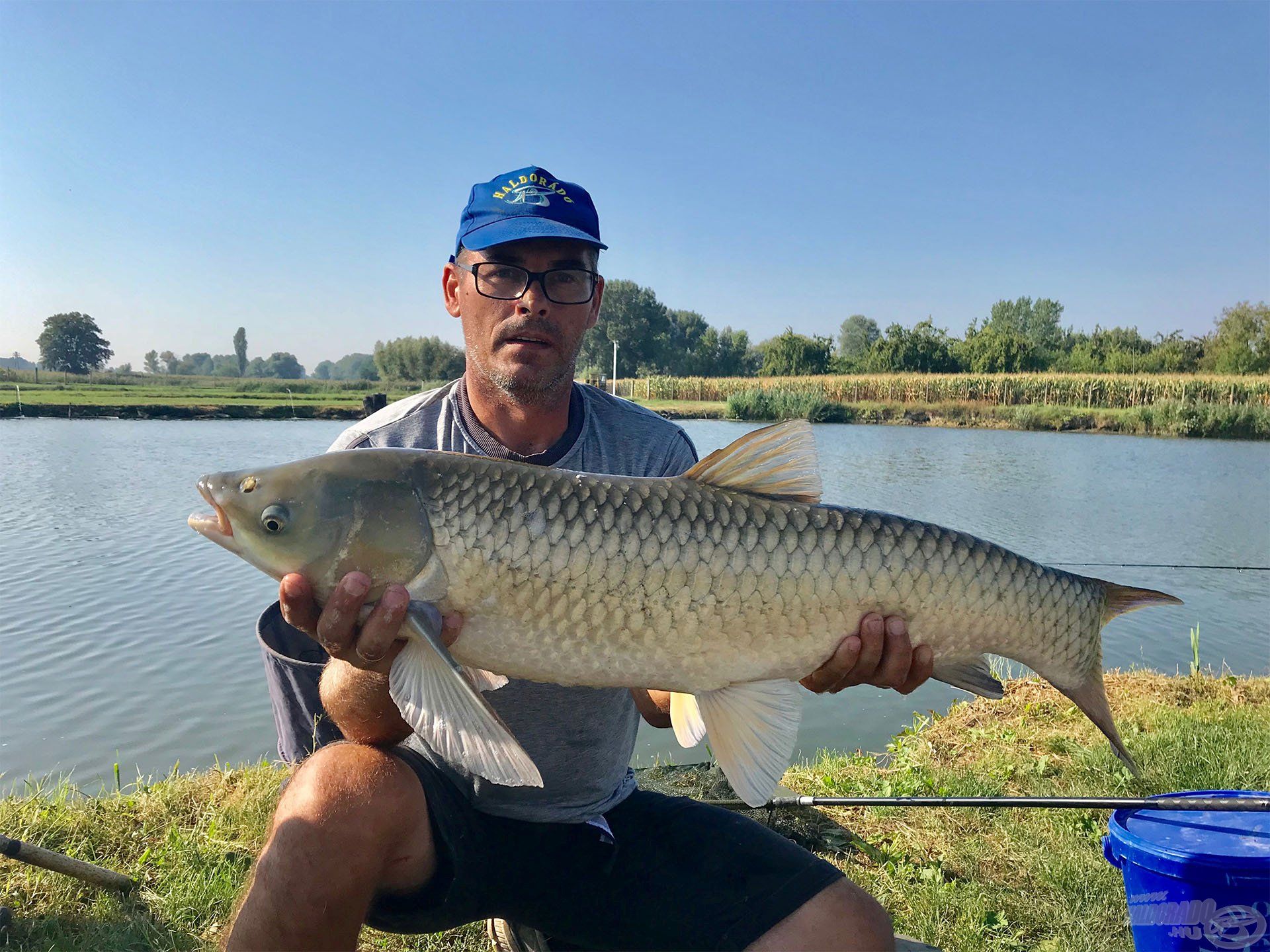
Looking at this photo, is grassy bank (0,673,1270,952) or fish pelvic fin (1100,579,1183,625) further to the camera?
grassy bank (0,673,1270,952)

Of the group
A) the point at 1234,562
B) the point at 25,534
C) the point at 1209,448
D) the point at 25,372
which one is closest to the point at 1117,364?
the point at 1209,448

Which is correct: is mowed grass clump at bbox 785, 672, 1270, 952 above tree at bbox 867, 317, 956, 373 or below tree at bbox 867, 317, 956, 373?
below

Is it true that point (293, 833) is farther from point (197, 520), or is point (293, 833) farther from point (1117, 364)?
point (1117, 364)

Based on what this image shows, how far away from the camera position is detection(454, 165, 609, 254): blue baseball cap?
2.17 m

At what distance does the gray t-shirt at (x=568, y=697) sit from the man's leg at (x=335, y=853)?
9.1 inches

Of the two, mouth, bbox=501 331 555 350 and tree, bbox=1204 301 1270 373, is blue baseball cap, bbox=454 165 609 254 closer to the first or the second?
mouth, bbox=501 331 555 350

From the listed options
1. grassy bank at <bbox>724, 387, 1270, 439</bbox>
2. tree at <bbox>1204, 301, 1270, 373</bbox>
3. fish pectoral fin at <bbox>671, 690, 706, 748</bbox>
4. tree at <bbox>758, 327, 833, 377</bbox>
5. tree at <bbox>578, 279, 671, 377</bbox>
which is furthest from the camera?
tree at <bbox>578, 279, 671, 377</bbox>

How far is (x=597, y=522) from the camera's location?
1.53 m

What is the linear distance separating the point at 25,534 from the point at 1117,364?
144 feet

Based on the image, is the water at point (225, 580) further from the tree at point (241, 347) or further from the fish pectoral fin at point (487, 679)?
the tree at point (241, 347)

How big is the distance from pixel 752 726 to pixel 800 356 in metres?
55.0

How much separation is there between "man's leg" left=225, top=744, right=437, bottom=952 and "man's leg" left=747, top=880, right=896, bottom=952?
Answer: 72cm

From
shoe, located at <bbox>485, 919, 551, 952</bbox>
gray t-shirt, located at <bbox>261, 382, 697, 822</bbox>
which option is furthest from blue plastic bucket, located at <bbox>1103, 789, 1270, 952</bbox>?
shoe, located at <bbox>485, 919, 551, 952</bbox>

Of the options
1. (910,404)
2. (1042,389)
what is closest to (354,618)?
(1042,389)
